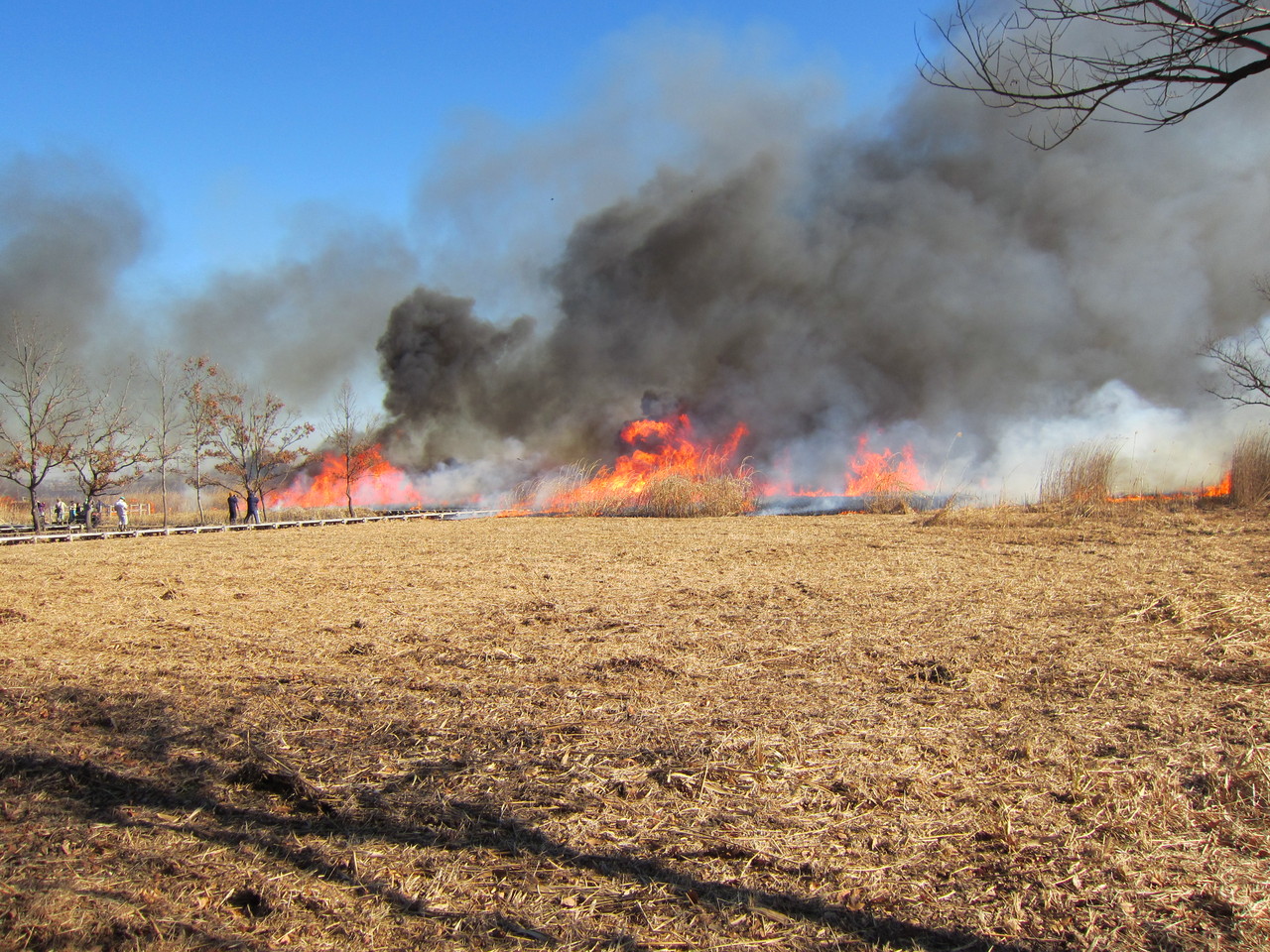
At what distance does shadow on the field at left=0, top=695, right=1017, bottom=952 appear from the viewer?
1.93 meters

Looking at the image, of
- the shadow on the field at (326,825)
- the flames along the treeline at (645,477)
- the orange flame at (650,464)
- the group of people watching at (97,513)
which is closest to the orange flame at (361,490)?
the flames along the treeline at (645,477)

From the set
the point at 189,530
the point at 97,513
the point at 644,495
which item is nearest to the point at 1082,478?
the point at 644,495

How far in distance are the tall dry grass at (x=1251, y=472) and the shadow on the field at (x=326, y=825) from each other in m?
15.2

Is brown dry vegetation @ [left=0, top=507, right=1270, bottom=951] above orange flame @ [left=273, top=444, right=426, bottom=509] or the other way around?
the other way around

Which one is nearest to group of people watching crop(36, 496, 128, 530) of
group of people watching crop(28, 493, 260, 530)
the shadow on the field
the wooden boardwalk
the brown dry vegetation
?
group of people watching crop(28, 493, 260, 530)

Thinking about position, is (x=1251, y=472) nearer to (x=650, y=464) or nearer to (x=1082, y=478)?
(x=1082, y=478)

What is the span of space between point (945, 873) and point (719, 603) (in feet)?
14.0

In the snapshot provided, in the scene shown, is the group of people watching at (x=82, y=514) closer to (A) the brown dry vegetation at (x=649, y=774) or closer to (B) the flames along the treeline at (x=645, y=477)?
(B) the flames along the treeline at (x=645, y=477)

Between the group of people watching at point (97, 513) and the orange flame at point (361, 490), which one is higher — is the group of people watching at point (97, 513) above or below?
below

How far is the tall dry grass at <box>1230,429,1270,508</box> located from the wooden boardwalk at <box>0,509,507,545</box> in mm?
18416

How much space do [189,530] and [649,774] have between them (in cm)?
1989

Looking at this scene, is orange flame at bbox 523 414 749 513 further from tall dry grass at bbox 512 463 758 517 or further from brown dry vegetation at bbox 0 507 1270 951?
brown dry vegetation at bbox 0 507 1270 951

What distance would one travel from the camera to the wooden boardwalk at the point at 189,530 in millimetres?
16172

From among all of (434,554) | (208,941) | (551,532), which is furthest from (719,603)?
(551,532)
